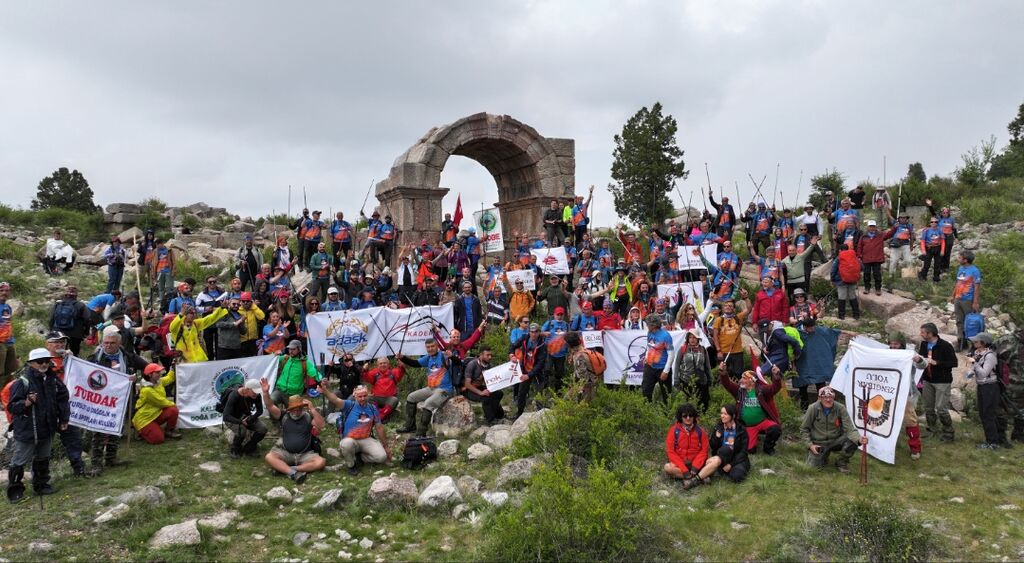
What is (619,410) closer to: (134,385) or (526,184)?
(134,385)

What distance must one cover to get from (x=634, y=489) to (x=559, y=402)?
222 cm

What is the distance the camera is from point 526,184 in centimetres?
1948

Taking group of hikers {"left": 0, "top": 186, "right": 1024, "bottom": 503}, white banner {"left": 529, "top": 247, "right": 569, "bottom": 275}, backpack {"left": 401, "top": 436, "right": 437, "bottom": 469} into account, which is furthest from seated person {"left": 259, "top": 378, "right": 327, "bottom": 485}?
white banner {"left": 529, "top": 247, "right": 569, "bottom": 275}

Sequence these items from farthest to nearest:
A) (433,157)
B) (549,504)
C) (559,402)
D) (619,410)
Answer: (433,157)
(619,410)
(559,402)
(549,504)

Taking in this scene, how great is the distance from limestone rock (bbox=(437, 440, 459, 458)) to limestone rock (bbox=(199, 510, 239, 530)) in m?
2.68

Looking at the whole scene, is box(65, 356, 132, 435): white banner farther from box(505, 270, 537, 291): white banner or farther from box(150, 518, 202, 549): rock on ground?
box(505, 270, 537, 291): white banner

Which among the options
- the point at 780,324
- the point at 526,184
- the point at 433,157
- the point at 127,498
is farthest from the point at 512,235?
the point at 127,498

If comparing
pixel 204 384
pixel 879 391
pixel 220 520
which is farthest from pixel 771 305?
pixel 204 384

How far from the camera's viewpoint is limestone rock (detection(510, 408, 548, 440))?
8758 millimetres

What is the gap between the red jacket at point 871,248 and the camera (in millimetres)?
13705

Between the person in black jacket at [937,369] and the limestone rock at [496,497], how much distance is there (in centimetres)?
558

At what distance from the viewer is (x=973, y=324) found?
10688 millimetres

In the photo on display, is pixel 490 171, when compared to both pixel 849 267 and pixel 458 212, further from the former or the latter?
pixel 849 267

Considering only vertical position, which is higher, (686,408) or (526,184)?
(526,184)
